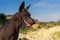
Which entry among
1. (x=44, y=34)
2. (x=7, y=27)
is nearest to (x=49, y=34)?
(x=44, y=34)

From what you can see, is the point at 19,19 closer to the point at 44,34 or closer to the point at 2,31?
the point at 2,31

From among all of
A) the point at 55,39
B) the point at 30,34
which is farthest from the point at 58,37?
the point at 30,34

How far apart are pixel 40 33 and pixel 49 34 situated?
628 millimetres

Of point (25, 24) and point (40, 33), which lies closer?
point (25, 24)

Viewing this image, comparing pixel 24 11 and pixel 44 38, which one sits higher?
pixel 24 11

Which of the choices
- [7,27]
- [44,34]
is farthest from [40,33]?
[7,27]

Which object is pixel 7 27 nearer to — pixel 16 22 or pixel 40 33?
pixel 16 22

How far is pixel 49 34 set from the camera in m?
17.9

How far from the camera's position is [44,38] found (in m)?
16.9

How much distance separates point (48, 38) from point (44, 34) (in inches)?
30.9

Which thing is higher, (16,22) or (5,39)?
(16,22)

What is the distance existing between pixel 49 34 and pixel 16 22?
10.2 m

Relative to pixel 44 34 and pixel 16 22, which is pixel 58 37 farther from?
pixel 16 22

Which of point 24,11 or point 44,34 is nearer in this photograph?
point 24,11
